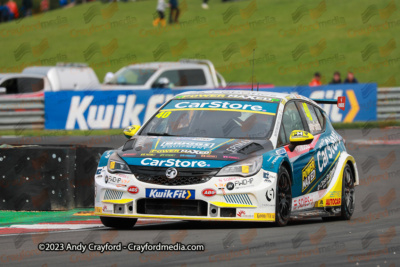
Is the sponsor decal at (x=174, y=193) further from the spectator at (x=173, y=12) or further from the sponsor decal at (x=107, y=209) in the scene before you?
the spectator at (x=173, y=12)

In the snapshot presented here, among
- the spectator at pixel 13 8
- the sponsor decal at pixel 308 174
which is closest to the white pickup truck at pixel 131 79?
the sponsor decal at pixel 308 174

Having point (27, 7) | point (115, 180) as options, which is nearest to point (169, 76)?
point (115, 180)

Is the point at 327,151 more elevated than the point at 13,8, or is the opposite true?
the point at 327,151

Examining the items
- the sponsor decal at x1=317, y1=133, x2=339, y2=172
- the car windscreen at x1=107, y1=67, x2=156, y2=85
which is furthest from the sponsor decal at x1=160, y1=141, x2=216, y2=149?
the car windscreen at x1=107, y1=67, x2=156, y2=85

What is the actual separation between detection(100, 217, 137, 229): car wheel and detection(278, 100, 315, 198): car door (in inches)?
68.6

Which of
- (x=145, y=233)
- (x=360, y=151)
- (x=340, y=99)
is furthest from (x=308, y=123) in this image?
(x=360, y=151)

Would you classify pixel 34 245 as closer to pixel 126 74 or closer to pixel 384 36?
pixel 126 74

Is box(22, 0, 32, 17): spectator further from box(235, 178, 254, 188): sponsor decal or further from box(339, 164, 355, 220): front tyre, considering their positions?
box(235, 178, 254, 188): sponsor decal

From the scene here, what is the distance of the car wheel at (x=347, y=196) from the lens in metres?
11.0

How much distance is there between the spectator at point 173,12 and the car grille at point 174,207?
126 feet

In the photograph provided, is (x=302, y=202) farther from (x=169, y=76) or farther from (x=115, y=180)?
(x=169, y=76)

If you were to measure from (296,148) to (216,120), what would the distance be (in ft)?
3.02

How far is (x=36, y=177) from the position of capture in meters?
11.3

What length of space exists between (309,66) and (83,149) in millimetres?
30840
